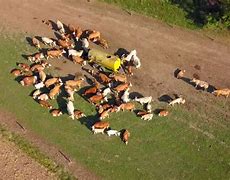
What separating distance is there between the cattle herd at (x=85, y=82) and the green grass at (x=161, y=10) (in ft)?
13.4

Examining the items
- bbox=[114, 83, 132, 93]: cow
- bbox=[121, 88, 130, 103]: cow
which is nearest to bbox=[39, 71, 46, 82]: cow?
bbox=[114, 83, 132, 93]: cow

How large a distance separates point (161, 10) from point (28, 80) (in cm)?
1129

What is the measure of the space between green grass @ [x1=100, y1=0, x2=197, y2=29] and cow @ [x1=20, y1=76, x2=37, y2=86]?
9281mm

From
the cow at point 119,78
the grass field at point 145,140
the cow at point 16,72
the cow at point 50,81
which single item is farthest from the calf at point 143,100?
the cow at point 16,72

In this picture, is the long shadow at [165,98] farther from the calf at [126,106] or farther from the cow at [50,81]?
the cow at [50,81]

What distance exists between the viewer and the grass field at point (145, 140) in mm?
31734

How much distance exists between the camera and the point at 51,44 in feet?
124

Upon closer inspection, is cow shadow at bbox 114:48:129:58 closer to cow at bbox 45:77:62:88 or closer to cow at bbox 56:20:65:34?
cow at bbox 56:20:65:34

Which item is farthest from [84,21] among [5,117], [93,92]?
[5,117]

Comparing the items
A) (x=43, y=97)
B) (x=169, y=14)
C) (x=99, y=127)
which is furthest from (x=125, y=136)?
(x=169, y=14)

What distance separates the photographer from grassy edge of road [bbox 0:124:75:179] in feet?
102

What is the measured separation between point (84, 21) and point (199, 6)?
8.08 meters

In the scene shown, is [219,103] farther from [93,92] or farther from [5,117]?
[5,117]

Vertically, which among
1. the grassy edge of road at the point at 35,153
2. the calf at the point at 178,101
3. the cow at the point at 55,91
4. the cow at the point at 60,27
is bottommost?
the grassy edge of road at the point at 35,153
